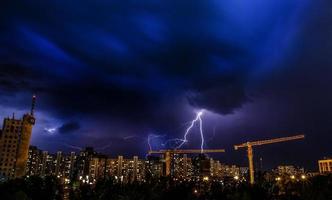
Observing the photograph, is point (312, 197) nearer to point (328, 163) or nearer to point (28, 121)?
point (28, 121)

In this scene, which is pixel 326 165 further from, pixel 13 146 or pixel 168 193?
pixel 168 193

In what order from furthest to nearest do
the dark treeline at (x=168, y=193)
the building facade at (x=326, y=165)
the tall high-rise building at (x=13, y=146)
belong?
the building facade at (x=326, y=165) → the tall high-rise building at (x=13, y=146) → the dark treeline at (x=168, y=193)

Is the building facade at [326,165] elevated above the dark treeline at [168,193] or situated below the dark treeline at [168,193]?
Answer: above

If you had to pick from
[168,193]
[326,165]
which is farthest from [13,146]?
[326,165]

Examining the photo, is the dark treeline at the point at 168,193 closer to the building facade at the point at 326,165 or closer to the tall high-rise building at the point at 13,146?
the tall high-rise building at the point at 13,146

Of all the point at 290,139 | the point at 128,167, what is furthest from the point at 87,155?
the point at 290,139

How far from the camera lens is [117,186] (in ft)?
118

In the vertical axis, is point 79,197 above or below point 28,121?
below

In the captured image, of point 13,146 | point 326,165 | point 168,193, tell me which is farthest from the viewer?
point 326,165

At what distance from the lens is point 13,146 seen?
113000mm

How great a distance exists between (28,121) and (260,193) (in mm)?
114020

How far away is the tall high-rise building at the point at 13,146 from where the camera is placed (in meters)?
110

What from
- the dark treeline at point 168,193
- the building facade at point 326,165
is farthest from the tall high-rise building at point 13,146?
the building facade at point 326,165

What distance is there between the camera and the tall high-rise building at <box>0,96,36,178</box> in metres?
110
